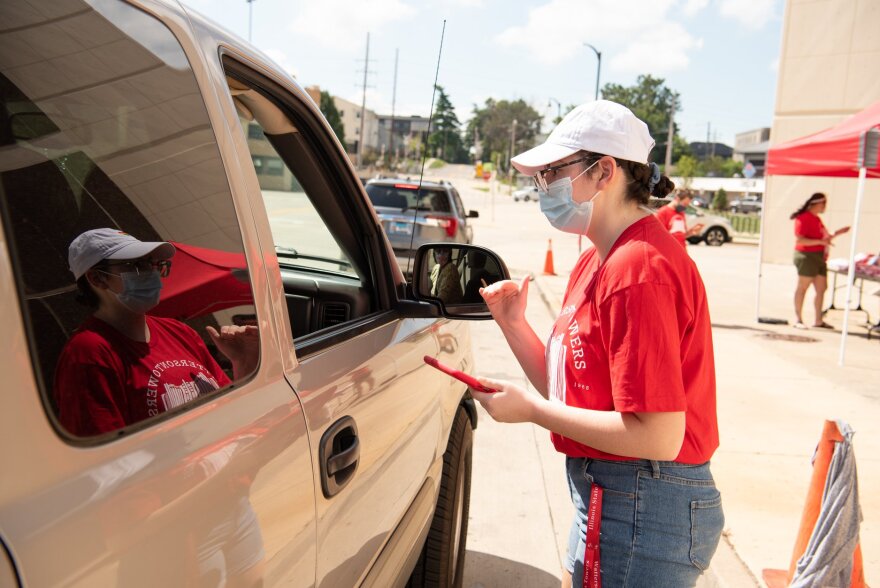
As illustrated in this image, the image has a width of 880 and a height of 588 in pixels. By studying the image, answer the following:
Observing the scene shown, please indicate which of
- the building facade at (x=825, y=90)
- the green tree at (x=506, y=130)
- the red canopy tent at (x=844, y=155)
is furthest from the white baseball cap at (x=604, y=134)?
the green tree at (x=506, y=130)

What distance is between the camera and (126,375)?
1.32 meters

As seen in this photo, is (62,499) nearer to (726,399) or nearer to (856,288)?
(726,399)

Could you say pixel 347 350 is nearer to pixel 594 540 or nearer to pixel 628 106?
pixel 594 540

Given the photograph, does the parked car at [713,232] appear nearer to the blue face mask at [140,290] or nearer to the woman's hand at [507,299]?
the woman's hand at [507,299]

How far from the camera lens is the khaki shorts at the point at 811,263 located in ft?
35.1

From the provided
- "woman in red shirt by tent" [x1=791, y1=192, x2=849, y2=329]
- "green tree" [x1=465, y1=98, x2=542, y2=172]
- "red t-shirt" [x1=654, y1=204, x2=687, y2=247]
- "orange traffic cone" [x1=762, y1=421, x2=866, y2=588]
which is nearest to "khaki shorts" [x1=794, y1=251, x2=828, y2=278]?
"woman in red shirt by tent" [x1=791, y1=192, x2=849, y2=329]

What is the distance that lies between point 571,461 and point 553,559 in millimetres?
2172

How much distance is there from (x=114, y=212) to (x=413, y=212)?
1205cm

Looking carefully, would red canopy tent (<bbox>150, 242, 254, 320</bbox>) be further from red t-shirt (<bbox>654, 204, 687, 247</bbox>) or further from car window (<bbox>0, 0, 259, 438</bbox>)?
red t-shirt (<bbox>654, 204, 687, 247</bbox>)

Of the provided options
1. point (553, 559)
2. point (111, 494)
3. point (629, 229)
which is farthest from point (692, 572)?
point (553, 559)

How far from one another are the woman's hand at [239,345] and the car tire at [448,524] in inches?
65.9

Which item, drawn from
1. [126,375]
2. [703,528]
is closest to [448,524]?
[703,528]

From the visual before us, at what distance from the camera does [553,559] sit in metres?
3.97

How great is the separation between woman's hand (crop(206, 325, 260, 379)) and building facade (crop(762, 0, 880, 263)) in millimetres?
19805
